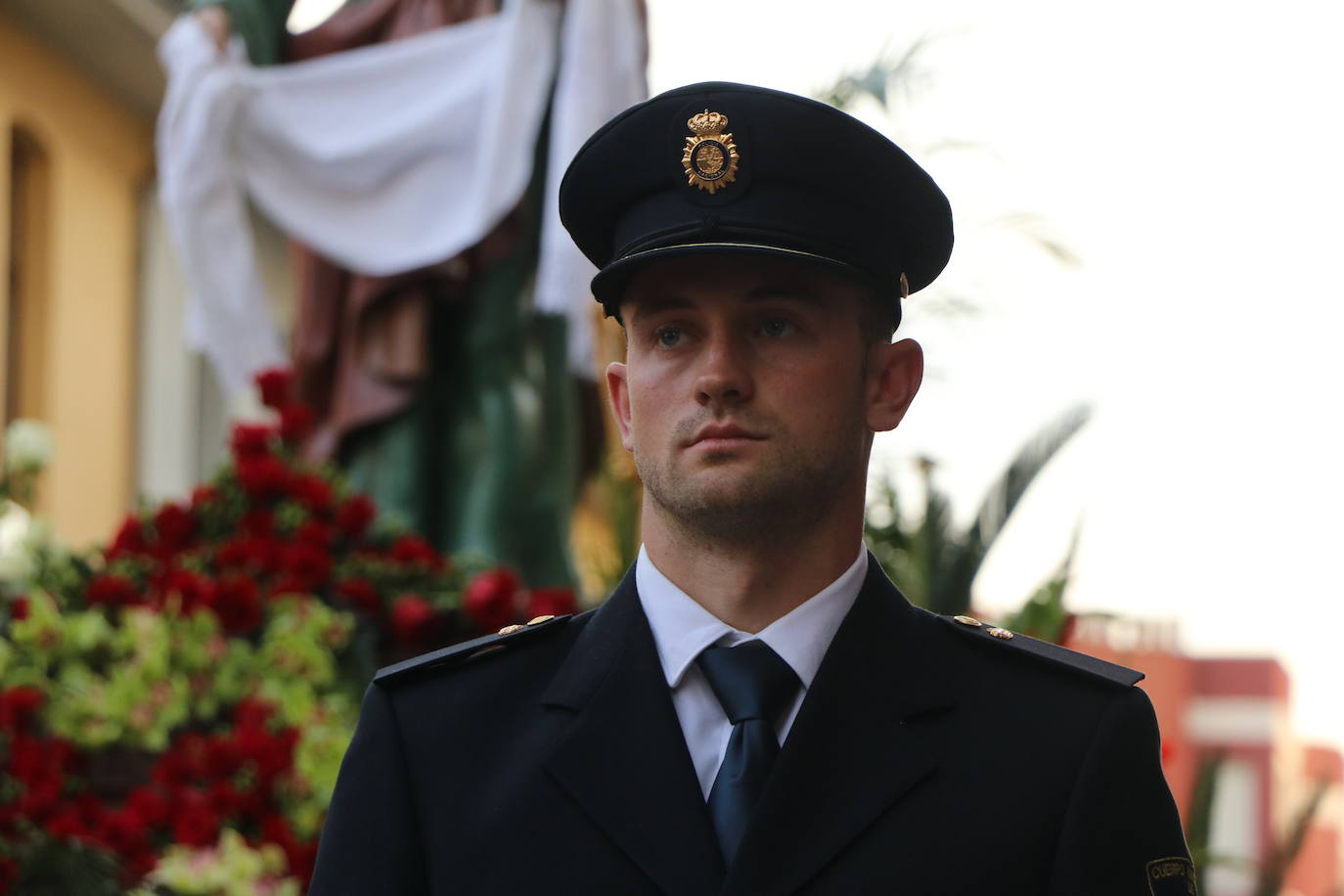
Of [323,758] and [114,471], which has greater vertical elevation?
[114,471]

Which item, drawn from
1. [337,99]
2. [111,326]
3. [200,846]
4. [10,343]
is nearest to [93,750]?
[200,846]

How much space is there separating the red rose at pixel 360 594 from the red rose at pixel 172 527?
1.62 feet

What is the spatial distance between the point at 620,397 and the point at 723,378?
0.26 meters

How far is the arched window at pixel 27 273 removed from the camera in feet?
38.1

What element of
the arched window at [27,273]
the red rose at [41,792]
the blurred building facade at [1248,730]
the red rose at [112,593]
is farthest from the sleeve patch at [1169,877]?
the blurred building facade at [1248,730]

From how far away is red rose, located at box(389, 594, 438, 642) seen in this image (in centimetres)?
501

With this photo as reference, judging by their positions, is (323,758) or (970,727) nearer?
(970,727)

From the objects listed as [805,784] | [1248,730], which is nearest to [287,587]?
[805,784]

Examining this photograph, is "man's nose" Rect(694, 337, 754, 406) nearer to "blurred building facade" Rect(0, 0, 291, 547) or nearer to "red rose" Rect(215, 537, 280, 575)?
"red rose" Rect(215, 537, 280, 575)

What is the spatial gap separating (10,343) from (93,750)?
24.6ft

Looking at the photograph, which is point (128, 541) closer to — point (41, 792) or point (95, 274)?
point (41, 792)

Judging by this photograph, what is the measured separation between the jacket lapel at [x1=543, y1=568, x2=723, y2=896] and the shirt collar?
0.09 feet

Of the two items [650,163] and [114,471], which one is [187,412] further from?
[650,163]

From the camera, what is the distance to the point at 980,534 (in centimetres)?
581
